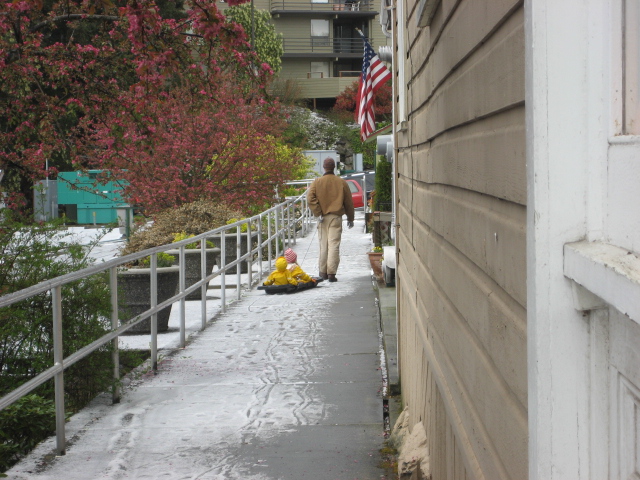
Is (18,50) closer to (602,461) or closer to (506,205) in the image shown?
(506,205)

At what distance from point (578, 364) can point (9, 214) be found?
18.6 ft

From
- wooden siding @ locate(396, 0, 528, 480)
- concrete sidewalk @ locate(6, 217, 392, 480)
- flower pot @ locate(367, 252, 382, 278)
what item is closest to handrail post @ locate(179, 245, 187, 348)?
concrete sidewalk @ locate(6, 217, 392, 480)

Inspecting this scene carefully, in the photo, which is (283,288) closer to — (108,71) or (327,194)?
(327,194)

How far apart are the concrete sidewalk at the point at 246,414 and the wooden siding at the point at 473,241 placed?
1.17m

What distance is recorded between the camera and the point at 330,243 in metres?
14.0

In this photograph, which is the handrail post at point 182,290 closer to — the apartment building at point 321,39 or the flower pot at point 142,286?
the flower pot at point 142,286

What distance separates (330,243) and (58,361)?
8916mm

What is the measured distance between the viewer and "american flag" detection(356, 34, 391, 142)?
37.7 ft

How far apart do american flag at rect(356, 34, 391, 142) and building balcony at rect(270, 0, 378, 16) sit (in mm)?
45432

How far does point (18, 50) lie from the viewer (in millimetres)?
8289

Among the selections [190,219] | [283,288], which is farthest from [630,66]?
[190,219]

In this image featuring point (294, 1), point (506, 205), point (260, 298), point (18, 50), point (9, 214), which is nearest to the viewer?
point (506, 205)

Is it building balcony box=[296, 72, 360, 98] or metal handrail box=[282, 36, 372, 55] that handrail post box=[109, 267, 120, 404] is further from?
metal handrail box=[282, 36, 372, 55]

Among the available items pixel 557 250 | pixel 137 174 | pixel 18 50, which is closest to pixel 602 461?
pixel 557 250
